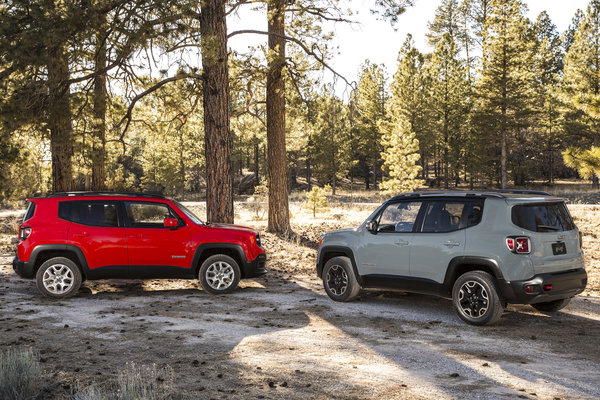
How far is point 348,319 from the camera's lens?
8203 millimetres

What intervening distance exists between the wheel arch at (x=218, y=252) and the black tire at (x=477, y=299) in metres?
3.89

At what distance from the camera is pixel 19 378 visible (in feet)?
16.4

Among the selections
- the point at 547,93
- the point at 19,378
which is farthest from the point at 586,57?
the point at 19,378

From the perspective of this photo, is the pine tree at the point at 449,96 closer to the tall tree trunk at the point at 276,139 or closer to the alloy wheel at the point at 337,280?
the tall tree trunk at the point at 276,139

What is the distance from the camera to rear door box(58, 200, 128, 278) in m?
9.73

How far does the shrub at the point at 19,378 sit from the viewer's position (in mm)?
4824

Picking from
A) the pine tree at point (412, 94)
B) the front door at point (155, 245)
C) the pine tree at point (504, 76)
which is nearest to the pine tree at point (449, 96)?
the pine tree at point (412, 94)

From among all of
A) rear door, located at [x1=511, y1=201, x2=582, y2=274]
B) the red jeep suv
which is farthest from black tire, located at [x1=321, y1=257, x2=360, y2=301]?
rear door, located at [x1=511, y1=201, x2=582, y2=274]

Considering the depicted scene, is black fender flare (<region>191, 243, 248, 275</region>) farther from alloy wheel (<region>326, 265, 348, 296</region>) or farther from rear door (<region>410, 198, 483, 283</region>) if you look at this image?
rear door (<region>410, 198, 483, 283</region>)

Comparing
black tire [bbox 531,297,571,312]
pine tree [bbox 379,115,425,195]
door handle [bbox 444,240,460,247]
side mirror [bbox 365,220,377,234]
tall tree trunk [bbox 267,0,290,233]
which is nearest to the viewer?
door handle [bbox 444,240,460,247]

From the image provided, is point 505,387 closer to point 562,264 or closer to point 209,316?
point 562,264

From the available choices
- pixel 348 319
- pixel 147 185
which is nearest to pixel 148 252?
pixel 348 319

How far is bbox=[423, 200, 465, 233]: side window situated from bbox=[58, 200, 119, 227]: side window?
5.34 m

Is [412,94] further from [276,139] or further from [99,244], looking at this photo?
[99,244]
